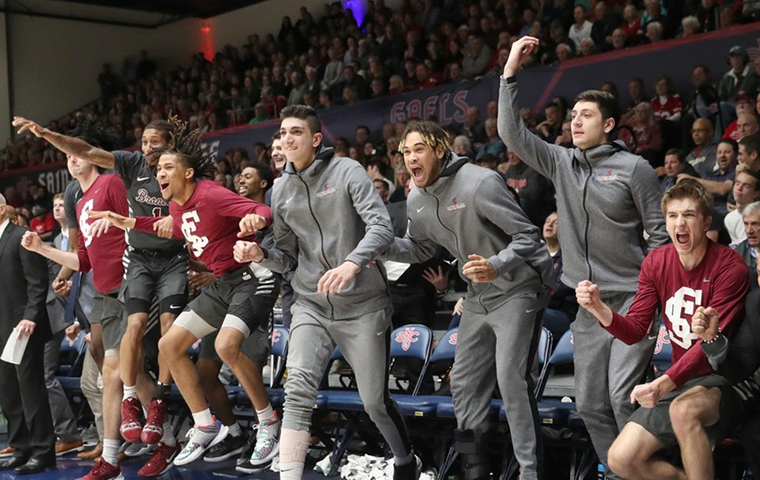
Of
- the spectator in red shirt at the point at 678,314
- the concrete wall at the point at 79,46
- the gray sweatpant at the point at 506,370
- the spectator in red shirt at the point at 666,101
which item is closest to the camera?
the spectator in red shirt at the point at 678,314

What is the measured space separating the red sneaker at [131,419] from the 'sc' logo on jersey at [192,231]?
1120 millimetres

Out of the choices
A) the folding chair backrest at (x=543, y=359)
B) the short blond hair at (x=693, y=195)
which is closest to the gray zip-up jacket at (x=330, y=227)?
the folding chair backrest at (x=543, y=359)

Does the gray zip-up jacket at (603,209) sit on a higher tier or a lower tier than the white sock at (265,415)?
higher

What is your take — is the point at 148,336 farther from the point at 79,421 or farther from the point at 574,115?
the point at 574,115

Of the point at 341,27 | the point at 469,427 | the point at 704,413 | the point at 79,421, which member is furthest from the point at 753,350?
the point at 341,27

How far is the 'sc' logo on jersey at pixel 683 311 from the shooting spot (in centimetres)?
424

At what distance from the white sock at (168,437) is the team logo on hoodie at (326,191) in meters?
2.39

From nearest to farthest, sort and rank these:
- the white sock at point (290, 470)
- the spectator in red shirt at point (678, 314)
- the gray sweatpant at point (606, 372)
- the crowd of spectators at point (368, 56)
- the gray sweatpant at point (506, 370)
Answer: the spectator in red shirt at point (678, 314), the gray sweatpant at point (606, 372), the gray sweatpant at point (506, 370), the white sock at point (290, 470), the crowd of spectators at point (368, 56)

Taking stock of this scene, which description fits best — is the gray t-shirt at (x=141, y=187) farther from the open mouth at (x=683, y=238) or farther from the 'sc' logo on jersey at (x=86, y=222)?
the open mouth at (x=683, y=238)

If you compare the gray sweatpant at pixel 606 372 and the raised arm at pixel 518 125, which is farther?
the raised arm at pixel 518 125

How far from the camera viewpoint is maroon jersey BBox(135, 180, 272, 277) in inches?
231

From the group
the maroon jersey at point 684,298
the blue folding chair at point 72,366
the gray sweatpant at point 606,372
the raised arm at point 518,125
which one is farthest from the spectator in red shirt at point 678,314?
the blue folding chair at point 72,366

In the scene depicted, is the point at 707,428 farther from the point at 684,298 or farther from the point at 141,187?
the point at 141,187

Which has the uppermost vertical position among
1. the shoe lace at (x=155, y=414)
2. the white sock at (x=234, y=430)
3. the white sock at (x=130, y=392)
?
the white sock at (x=130, y=392)
